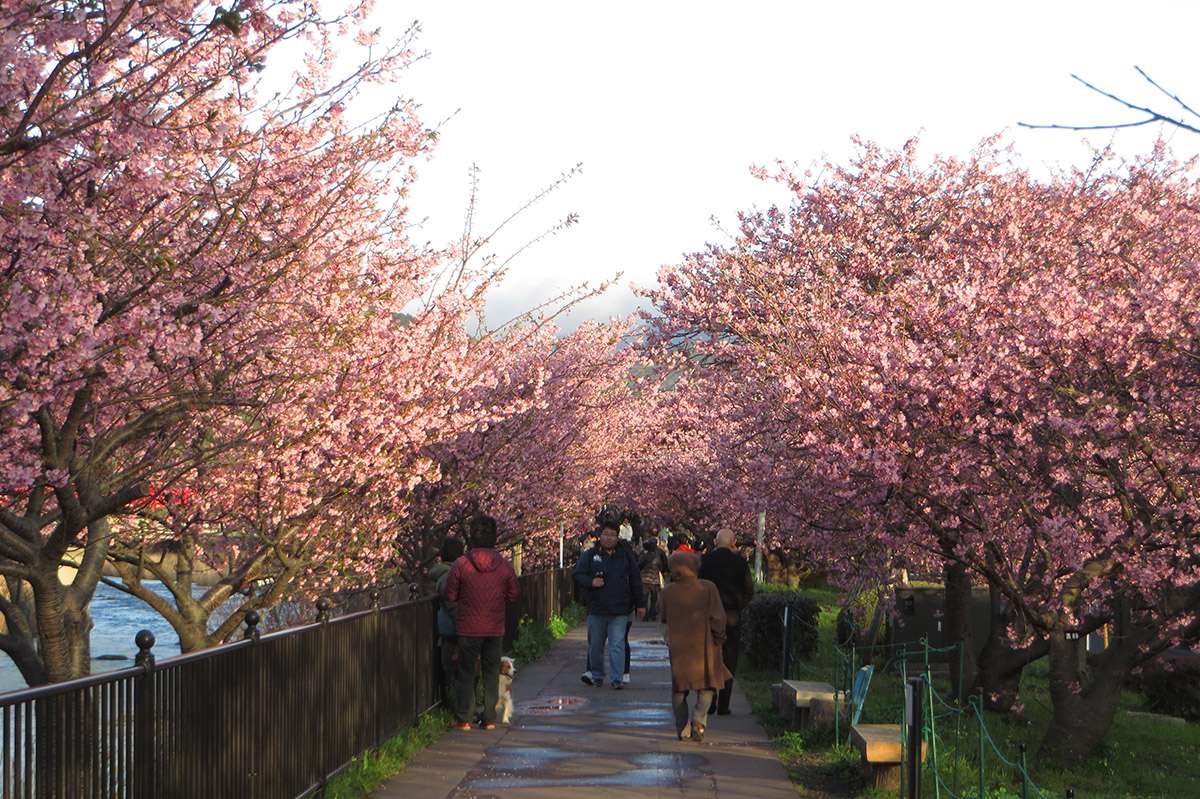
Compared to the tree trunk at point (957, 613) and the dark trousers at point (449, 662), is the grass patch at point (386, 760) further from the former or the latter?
the tree trunk at point (957, 613)

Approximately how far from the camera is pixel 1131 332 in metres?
12.3

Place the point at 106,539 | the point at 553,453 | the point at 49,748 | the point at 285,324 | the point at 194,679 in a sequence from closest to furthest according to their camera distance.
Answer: the point at 49,748
the point at 194,679
the point at 285,324
the point at 106,539
the point at 553,453

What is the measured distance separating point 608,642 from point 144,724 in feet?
38.6

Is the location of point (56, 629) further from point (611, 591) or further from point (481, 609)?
point (611, 591)

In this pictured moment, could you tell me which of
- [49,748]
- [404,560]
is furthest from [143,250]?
[404,560]

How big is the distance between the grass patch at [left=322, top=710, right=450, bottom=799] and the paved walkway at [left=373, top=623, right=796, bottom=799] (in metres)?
0.11

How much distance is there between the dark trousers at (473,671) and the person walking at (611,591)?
332cm

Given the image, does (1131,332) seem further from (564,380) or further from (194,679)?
(564,380)

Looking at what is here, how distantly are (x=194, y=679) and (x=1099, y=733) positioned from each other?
9335mm

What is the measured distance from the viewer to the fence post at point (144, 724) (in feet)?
21.1

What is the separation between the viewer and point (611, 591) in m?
17.6

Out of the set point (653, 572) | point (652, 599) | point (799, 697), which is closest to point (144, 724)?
point (799, 697)

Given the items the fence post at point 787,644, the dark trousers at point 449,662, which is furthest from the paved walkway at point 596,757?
the fence post at point 787,644

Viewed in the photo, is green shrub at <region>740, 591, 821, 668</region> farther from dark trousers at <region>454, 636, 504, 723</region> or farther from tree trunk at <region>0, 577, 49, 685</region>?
tree trunk at <region>0, 577, 49, 685</region>
